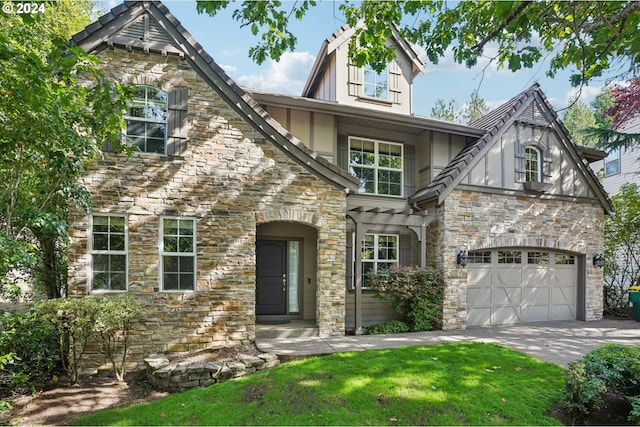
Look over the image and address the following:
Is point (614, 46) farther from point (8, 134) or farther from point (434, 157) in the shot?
point (8, 134)

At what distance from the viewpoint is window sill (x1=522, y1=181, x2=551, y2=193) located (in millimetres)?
10602

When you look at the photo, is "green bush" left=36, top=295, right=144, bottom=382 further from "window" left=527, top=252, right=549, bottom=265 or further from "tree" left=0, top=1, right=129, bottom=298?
"window" left=527, top=252, right=549, bottom=265

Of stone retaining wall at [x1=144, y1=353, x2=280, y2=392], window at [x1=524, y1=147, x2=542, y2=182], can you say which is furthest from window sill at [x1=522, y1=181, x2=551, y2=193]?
stone retaining wall at [x1=144, y1=353, x2=280, y2=392]

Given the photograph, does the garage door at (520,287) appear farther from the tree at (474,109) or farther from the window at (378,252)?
the tree at (474,109)

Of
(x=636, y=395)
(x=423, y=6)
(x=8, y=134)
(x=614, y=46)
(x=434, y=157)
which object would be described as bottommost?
(x=636, y=395)

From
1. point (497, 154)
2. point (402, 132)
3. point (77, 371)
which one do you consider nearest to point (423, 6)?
point (402, 132)

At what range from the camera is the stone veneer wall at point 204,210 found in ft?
23.9

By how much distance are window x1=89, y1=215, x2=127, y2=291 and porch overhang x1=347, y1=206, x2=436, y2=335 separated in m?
5.28

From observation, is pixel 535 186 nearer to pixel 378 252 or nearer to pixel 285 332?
pixel 378 252

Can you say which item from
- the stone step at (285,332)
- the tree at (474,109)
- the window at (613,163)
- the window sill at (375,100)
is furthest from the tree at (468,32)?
the tree at (474,109)

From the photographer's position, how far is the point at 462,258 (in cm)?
973

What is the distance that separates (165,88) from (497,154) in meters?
9.29

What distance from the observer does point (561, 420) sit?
4477 mm

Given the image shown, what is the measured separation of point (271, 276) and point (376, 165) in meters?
A: 4.63
